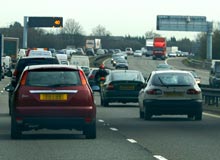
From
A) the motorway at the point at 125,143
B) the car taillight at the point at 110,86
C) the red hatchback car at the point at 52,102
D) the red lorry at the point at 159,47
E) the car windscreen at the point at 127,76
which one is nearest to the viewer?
the motorway at the point at 125,143

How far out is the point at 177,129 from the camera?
20.9 metres

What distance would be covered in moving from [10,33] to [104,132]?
7042 inches

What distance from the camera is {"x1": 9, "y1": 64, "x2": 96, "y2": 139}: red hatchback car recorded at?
55.9 feet

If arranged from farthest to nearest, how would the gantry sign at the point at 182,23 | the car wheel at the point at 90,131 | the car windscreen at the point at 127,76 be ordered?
1. the gantry sign at the point at 182,23
2. the car windscreen at the point at 127,76
3. the car wheel at the point at 90,131

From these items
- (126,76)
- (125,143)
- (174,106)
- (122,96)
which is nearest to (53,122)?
(125,143)

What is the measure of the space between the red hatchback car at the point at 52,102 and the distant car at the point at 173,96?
7250 mm

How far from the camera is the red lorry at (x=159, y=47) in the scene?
133225 millimetres

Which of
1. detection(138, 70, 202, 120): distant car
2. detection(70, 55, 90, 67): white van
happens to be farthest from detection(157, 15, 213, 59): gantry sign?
detection(138, 70, 202, 120): distant car

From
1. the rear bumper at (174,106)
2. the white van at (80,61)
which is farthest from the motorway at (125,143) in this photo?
the white van at (80,61)

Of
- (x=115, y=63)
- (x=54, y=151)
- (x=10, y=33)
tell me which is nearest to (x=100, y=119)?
(x=54, y=151)

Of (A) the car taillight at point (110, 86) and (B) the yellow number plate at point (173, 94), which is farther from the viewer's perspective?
(A) the car taillight at point (110, 86)

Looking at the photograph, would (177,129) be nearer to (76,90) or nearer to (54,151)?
(76,90)

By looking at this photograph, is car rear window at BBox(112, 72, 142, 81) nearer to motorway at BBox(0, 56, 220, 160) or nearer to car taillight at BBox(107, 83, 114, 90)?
car taillight at BBox(107, 83, 114, 90)

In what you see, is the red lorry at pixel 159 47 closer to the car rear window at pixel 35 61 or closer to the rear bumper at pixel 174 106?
the car rear window at pixel 35 61
